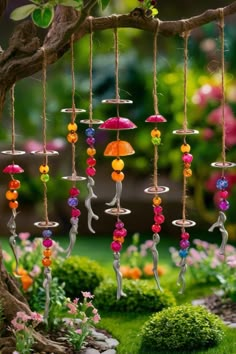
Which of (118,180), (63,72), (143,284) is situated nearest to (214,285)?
(143,284)

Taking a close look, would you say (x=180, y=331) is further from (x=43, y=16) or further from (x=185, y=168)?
(x=43, y=16)

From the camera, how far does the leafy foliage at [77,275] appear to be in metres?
5.86

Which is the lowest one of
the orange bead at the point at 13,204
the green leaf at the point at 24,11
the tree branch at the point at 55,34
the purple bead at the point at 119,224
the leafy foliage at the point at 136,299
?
the leafy foliage at the point at 136,299

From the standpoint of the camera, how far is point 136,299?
549 cm

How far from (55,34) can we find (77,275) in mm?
1965

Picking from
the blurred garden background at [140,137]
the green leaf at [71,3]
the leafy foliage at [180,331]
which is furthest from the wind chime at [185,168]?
the blurred garden background at [140,137]

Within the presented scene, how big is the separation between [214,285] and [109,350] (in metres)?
1.71

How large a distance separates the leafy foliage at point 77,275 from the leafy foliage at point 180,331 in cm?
111

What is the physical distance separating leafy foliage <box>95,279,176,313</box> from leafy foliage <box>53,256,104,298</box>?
253mm

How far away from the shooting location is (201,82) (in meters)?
8.43

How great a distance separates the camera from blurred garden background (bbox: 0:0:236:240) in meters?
8.04

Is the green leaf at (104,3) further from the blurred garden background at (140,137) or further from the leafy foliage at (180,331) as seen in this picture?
the blurred garden background at (140,137)

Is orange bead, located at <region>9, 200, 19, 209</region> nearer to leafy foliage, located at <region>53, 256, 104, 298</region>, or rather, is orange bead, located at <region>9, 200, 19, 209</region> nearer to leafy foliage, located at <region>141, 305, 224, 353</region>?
leafy foliage, located at <region>141, 305, 224, 353</region>

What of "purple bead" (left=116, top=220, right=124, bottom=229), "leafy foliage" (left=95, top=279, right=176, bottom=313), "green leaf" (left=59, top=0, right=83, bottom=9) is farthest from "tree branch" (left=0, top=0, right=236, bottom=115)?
"leafy foliage" (left=95, top=279, right=176, bottom=313)
